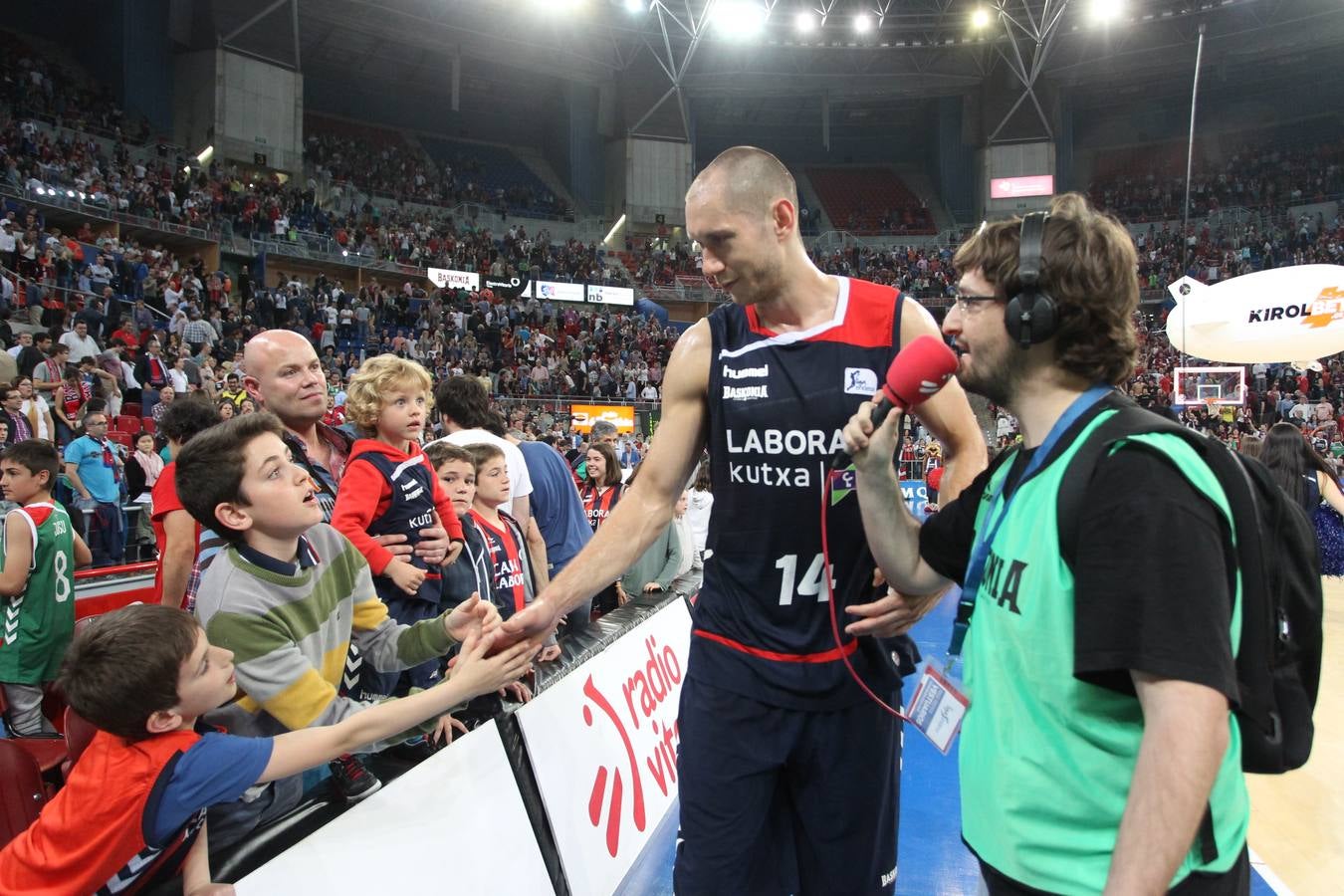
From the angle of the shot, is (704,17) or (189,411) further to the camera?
(704,17)

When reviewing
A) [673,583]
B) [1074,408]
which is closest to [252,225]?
[673,583]

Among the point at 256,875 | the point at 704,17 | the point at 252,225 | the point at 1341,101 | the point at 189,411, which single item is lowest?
the point at 256,875

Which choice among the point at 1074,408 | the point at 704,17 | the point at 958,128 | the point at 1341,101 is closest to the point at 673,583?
the point at 1074,408

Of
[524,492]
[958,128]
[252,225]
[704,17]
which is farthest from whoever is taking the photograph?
[958,128]

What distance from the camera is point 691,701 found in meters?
2.08

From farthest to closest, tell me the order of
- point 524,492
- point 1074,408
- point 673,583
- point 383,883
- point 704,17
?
point 704,17 → point 673,583 → point 524,492 → point 383,883 → point 1074,408

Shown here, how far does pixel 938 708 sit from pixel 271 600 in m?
1.61

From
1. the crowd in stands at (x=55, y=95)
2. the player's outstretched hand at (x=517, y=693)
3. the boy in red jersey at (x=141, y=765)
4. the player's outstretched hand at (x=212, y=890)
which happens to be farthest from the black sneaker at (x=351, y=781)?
the crowd in stands at (x=55, y=95)

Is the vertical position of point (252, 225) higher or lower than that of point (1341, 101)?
lower

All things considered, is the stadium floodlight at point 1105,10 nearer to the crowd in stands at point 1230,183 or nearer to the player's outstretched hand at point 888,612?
the crowd in stands at point 1230,183

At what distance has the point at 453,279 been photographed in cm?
2620

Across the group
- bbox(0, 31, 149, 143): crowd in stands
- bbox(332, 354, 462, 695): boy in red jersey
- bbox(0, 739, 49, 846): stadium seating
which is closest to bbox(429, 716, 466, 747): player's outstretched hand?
bbox(332, 354, 462, 695): boy in red jersey

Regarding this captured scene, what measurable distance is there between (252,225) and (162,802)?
2307 centimetres

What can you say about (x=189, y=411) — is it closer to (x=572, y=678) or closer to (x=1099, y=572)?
(x=572, y=678)
